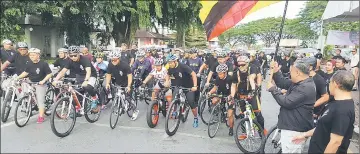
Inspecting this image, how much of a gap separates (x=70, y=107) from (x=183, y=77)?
249cm

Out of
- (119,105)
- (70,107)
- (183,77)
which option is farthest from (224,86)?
(70,107)

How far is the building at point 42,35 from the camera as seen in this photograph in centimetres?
2573

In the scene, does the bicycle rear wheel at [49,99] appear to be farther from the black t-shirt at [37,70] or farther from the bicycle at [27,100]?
the black t-shirt at [37,70]

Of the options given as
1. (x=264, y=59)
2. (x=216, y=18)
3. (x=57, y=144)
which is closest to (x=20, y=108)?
(x=57, y=144)

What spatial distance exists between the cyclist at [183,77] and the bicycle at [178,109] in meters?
0.11

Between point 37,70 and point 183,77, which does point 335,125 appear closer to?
point 183,77

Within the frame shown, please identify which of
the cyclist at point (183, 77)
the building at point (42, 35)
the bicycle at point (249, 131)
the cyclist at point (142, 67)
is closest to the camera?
the bicycle at point (249, 131)

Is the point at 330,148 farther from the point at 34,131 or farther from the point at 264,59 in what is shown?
the point at 264,59

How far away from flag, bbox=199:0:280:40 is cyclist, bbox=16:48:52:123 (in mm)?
3751

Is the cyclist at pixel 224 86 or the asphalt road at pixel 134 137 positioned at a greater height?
the cyclist at pixel 224 86

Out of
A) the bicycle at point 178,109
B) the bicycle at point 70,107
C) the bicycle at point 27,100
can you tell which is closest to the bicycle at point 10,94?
the bicycle at point 27,100

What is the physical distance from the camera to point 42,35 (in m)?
27.7

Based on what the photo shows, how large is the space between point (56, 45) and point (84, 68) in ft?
74.6

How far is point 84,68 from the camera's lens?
314 inches
